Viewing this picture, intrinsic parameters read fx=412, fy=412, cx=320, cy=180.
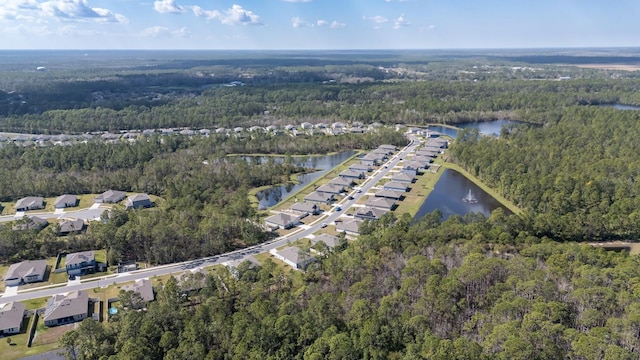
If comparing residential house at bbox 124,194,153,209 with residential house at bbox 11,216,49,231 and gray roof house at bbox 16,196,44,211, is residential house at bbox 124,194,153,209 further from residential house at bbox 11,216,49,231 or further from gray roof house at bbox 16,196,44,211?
gray roof house at bbox 16,196,44,211

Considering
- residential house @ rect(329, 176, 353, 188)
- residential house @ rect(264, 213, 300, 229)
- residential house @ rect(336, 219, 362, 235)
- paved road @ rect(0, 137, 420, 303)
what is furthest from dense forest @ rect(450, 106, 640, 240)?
residential house @ rect(264, 213, 300, 229)

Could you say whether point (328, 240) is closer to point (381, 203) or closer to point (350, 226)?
point (350, 226)

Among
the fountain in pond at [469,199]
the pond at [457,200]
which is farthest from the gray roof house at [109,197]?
the fountain in pond at [469,199]

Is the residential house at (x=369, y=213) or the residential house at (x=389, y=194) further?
the residential house at (x=389, y=194)

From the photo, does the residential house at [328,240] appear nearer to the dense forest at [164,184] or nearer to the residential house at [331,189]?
the dense forest at [164,184]

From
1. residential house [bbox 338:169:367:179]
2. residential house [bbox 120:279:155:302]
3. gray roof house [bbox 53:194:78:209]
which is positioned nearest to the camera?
residential house [bbox 120:279:155:302]

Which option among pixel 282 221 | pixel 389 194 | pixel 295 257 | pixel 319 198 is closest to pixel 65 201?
pixel 282 221
